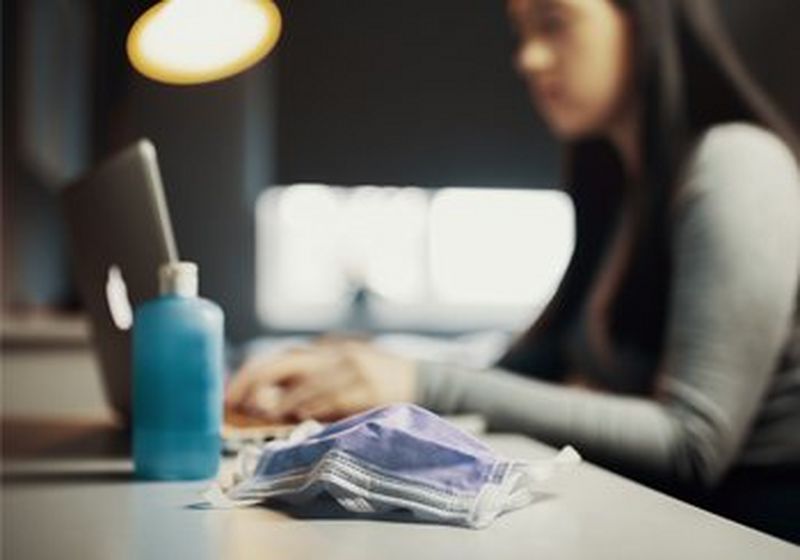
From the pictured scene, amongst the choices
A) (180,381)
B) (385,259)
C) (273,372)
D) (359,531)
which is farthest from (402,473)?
(385,259)

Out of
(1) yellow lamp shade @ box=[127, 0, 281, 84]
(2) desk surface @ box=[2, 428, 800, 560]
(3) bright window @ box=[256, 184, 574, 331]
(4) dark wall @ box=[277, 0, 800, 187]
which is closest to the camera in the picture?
(2) desk surface @ box=[2, 428, 800, 560]

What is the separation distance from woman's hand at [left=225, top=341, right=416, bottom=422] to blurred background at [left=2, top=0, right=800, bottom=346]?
1.14 meters

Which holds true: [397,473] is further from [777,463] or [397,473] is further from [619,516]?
[777,463]

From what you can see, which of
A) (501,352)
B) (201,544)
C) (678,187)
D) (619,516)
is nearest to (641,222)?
(678,187)

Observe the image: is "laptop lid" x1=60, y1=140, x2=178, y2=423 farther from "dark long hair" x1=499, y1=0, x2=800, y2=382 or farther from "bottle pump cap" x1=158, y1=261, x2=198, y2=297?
"dark long hair" x1=499, y1=0, x2=800, y2=382

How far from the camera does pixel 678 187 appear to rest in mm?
858

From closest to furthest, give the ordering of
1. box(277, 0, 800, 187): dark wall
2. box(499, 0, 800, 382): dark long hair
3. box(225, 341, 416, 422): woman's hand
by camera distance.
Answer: box(225, 341, 416, 422): woman's hand < box(499, 0, 800, 382): dark long hair < box(277, 0, 800, 187): dark wall

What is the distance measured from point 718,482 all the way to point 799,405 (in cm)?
9

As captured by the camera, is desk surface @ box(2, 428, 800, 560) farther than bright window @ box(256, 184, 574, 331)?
No

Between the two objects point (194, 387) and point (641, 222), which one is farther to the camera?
point (641, 222)

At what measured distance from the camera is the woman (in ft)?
2.52

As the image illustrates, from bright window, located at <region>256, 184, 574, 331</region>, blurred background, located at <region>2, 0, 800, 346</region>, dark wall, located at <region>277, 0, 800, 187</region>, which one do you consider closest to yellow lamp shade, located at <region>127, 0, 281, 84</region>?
dark wall, located at <region>277, 0, 800, 187</region>

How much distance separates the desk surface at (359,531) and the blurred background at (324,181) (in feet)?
4.59

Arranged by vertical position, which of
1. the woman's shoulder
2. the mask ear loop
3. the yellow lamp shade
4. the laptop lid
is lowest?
the mask ear loop
